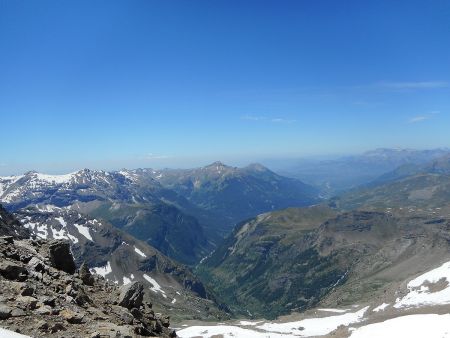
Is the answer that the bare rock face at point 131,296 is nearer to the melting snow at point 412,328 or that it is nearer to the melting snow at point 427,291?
the melting snow at point 412,328

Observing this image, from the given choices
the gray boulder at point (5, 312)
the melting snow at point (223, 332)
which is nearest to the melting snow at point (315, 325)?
the melting snow at point (223, 332)

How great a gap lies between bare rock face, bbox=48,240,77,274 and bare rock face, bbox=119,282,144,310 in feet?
16.7

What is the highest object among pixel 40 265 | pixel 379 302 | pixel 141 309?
pixel 40 265

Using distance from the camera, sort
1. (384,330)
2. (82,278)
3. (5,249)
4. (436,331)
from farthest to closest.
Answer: (384,330)
(436,331)
(82,278)
(5,249)

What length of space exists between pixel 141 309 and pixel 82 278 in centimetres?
490

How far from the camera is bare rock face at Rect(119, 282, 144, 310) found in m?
29.8

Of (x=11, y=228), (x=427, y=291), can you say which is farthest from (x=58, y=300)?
(x=427, y=291)

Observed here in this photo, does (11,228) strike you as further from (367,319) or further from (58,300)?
(367,319)

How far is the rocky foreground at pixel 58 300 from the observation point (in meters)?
19.6

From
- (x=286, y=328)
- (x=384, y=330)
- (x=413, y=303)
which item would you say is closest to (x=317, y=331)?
(x=286, y=328)

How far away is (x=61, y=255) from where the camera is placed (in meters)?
32.6

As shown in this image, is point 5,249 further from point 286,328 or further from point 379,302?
point 379,302

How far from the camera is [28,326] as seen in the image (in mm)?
18859

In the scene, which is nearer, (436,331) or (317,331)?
(436,331)
